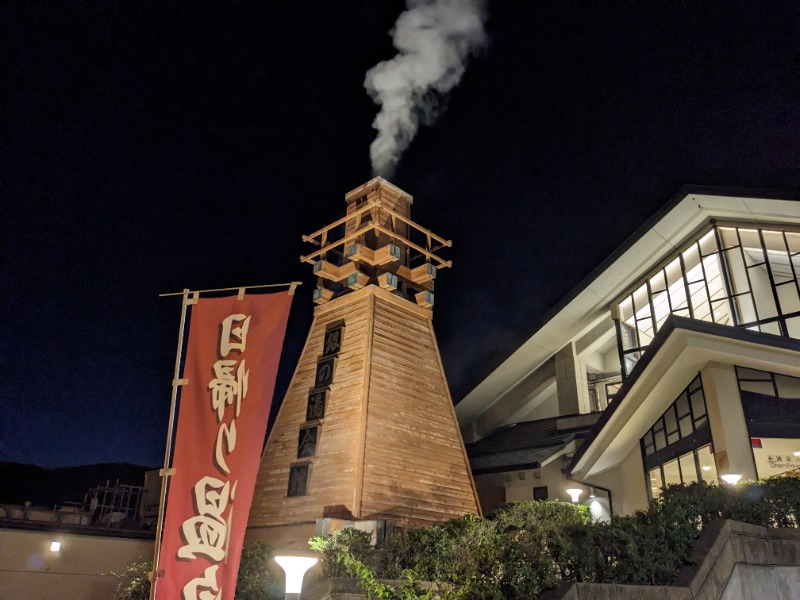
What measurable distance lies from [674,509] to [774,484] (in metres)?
1.58

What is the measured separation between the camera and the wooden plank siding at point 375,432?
12.6 metres

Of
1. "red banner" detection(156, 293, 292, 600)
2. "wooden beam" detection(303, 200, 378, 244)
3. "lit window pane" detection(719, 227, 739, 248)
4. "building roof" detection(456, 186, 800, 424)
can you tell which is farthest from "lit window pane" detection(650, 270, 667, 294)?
"red banner" detection(156, 293, 292, 600)

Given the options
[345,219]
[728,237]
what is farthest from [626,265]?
[345,219]

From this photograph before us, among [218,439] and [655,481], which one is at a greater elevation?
Answer: [655,481]

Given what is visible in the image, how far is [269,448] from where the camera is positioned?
49.2 feet

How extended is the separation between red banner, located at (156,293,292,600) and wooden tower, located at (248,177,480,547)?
20.7 feet

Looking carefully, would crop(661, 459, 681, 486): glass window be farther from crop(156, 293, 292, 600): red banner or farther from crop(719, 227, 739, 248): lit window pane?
crop(156, 293, 292, 600): red banner

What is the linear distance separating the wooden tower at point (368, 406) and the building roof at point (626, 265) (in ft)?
22.9

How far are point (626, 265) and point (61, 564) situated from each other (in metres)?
19.3

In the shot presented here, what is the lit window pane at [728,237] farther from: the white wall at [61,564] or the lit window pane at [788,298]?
the white wall at [61,564]

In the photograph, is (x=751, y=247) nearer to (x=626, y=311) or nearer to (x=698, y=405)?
(x=626, y=311)

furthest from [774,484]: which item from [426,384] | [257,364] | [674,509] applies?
[426,384]

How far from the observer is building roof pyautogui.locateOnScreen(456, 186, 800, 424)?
15734mm

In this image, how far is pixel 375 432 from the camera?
13.1m
